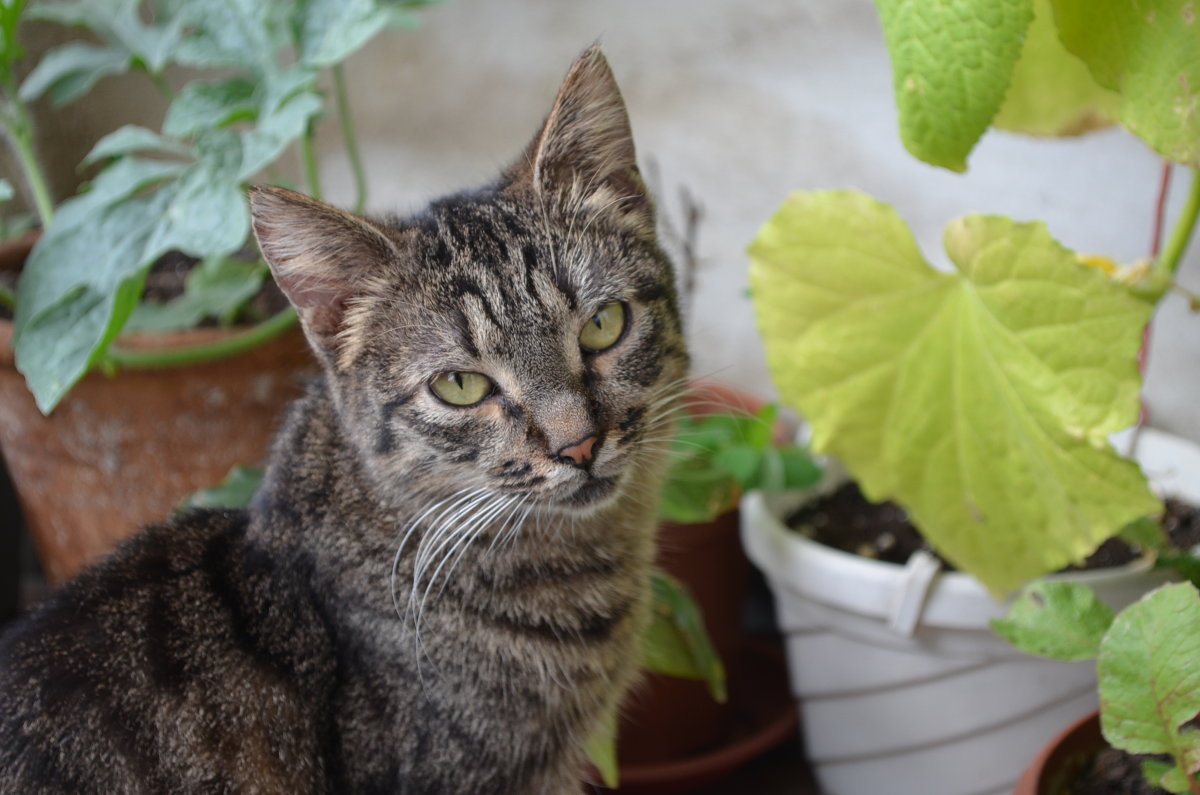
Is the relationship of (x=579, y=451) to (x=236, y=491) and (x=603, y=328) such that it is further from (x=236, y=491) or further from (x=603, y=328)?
(x=236, y=491)

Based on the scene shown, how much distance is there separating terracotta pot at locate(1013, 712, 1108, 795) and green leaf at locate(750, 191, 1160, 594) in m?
0.17

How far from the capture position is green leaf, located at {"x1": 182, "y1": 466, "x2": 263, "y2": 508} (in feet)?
4.53

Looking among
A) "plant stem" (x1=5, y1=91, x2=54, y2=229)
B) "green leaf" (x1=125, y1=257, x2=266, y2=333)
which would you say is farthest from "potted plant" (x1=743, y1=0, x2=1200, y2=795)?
"plant stem" (x1=5, y1=91, x2=54, y2=229)

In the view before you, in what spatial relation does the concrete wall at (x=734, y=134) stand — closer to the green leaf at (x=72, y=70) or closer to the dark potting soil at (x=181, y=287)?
the dark potting soil at (x=181, y=287)

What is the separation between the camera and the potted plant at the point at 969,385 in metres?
0.96

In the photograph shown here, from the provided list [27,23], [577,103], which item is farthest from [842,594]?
[27,23]

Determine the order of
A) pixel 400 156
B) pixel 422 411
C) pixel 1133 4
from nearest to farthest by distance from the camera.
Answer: pixel 1133 4, pixel 422 411, pixel 400 156

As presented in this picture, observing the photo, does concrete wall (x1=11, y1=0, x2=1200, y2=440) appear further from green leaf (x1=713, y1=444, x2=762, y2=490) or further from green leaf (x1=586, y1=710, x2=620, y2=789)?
green leaf (x1=586, y1=710, x2=620, y2=789)

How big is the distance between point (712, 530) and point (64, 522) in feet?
3.44

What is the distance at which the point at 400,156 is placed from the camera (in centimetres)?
208

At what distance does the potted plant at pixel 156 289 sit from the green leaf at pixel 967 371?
0.61 metres

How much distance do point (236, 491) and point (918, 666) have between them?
937mm

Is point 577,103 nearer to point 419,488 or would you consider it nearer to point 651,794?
point 419,488

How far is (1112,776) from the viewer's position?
1073mm
